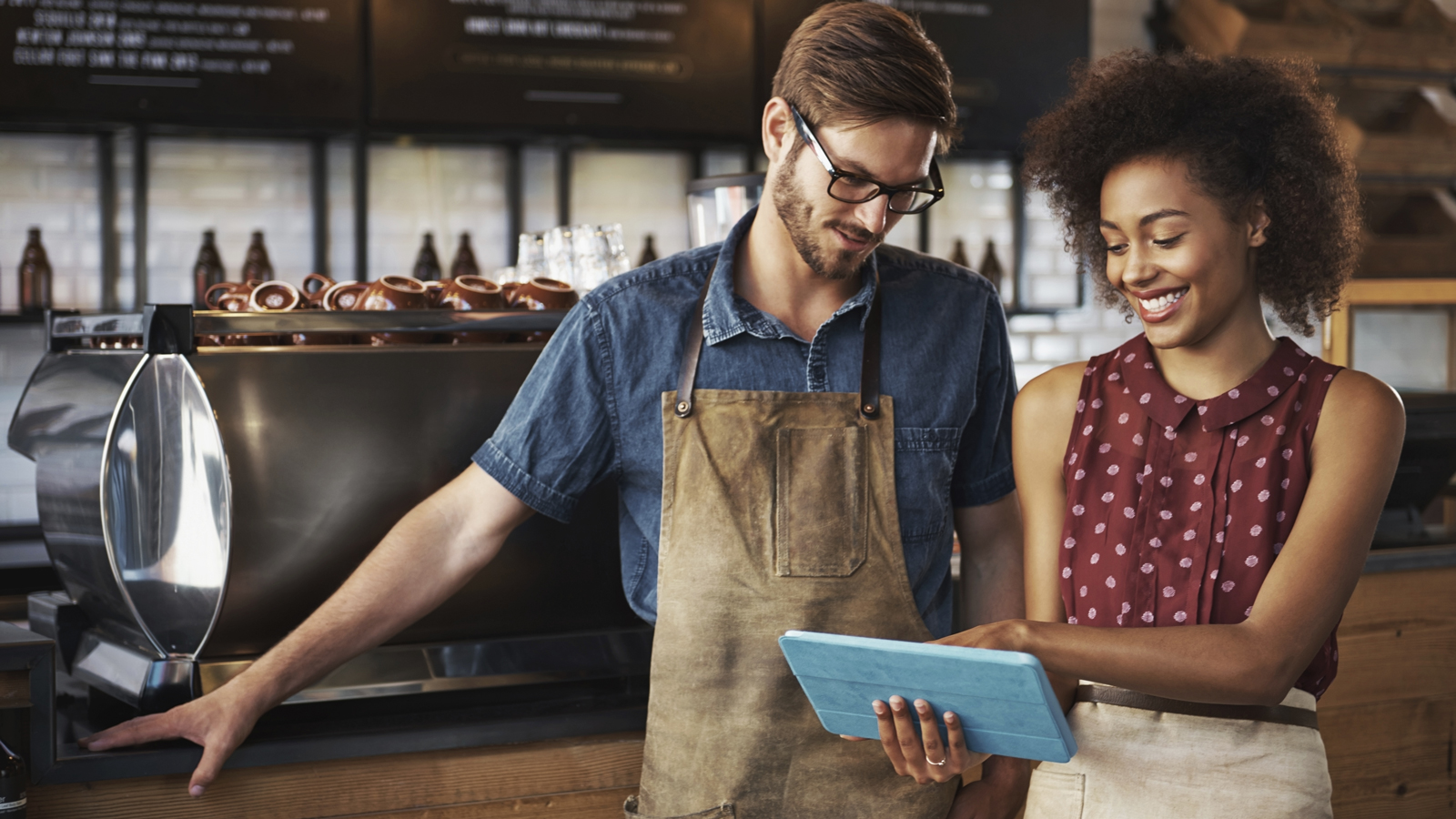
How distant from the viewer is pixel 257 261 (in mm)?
3287

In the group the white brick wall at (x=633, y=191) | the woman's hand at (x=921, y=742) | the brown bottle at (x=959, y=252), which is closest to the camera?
the woman's hand at (x=921, y=742)

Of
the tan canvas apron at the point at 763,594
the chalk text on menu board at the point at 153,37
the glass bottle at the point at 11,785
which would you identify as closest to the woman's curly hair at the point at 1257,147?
the tan canvas apron at the point at 763,594

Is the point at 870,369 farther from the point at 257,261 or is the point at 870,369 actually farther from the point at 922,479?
the point at 257,261

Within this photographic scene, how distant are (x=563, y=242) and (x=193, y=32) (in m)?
A: 1.84

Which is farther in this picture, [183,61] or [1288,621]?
[183,61]

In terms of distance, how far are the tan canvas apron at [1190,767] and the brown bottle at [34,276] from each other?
9.56ft

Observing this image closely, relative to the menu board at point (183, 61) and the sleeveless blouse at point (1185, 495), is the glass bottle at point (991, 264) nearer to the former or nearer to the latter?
the menu board at point (183, 61)

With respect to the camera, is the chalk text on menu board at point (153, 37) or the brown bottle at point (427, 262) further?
the brown bottle at point (427, 262)

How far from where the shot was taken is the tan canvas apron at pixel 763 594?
47.6 inches

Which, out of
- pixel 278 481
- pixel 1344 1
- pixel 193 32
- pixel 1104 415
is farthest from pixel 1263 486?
pixel 1344 1

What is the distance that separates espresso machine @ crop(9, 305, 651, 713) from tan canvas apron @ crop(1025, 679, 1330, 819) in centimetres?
55

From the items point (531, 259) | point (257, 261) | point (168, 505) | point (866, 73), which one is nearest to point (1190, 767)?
point (866, 73)

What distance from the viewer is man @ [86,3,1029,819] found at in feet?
3.93

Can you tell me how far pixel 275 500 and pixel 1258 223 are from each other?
98 centimetres
